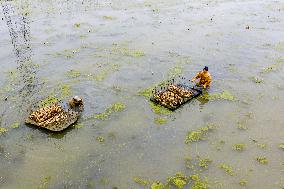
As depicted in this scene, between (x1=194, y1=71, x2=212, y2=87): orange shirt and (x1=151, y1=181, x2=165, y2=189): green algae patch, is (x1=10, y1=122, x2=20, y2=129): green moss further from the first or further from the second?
(x1=194, y1=71, x2=212, y2=87): orange shirt

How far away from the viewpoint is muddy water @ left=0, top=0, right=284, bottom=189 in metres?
12.5

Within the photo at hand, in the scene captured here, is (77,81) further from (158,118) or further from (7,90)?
(158,118)

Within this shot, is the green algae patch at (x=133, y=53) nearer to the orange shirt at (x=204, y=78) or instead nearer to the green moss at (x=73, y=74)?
the green moss at (x=73, y=74)

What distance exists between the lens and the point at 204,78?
17594 mm

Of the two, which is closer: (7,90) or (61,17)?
(7,90)

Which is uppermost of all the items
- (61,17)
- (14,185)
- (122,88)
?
(61,17)

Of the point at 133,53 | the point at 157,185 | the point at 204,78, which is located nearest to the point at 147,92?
the point at 204,78

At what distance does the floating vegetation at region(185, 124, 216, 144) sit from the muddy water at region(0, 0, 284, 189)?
0.55 feet

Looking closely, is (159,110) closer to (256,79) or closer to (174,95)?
(174,95)

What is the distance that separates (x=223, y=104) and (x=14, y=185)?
9975 millimetres

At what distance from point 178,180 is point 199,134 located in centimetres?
299

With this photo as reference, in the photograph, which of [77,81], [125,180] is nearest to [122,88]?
[77,81]

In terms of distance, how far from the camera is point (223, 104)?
54.3 ft

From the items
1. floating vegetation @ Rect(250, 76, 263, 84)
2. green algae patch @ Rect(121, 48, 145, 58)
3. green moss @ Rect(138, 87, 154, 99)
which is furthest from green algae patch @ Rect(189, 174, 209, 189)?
green algae patch @ Rect(121, 48, 145, 58)
